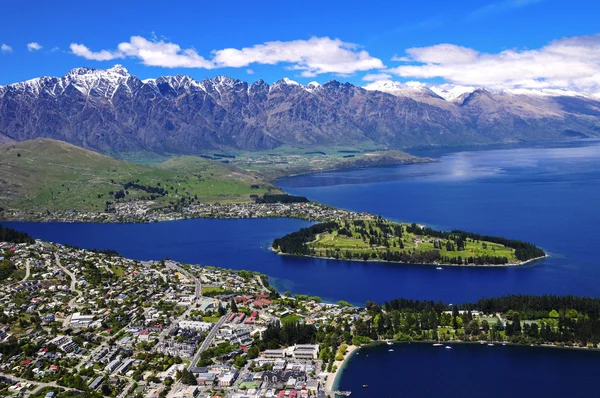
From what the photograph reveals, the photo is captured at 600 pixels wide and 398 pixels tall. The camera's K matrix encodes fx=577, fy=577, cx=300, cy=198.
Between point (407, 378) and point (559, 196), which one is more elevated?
point (559, 196)

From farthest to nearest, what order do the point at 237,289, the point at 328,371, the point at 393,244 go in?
the point at 393,244
the point at 237,289
the point at 328,371

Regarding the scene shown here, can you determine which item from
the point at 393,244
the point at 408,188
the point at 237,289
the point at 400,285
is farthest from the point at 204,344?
the point at 408,188

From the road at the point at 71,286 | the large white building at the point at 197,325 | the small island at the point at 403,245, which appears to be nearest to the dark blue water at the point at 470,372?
the large white building at the point at 197,325

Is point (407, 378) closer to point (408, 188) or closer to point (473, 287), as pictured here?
point (473, 287)

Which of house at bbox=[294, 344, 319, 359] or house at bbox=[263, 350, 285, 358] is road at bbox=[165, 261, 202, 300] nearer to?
house at bbox=[263, 350, 285, 358]

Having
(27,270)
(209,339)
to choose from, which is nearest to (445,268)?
(209,339)

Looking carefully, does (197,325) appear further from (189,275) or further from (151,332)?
(189,275)
